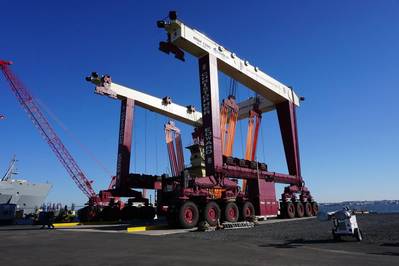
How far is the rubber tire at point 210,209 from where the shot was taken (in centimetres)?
2105

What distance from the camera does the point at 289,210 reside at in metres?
31.3

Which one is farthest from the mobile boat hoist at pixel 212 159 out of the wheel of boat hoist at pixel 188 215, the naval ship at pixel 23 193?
the naval ship at pixel 23 193

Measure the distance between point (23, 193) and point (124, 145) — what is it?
34.3m

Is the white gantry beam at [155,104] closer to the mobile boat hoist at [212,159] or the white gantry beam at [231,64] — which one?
the mobile boat hoist at [212,159]

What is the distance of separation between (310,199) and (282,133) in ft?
26.1

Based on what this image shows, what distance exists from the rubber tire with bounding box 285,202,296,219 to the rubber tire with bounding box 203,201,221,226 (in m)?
11.5

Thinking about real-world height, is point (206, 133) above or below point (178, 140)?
below

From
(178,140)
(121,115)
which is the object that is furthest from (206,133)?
(178,140)

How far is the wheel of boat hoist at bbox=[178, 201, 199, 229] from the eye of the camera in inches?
776

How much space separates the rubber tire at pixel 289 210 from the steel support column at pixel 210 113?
33.5ft

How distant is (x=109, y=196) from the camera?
3066cm

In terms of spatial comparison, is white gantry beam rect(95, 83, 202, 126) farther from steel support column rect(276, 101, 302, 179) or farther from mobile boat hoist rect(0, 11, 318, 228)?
steel support column rect(276, 101, 302, 179)

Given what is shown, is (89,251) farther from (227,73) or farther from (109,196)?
(227,73)

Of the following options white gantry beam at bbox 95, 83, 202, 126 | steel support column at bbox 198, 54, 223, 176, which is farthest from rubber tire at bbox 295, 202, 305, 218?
white gantry beam at bbox 95, 83, 202, 126
